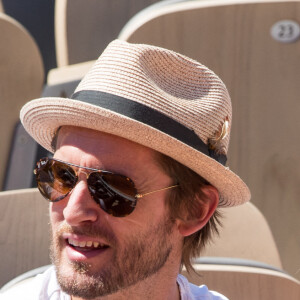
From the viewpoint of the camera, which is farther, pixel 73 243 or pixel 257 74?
pixel 257 74

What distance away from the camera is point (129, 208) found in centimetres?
128

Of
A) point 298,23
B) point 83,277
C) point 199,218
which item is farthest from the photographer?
point 298,23

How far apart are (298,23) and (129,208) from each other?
1.08m

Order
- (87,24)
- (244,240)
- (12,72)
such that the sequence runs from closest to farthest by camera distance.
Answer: (244,240) → (12,72) → (87,24)

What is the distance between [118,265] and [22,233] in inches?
19.1

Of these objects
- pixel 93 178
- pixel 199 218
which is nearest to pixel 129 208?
pixel 93 178

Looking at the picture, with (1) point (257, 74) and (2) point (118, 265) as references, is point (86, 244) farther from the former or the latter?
(1) point (257, 74)

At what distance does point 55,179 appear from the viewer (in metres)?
Answer: 1.30

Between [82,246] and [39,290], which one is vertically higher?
[82,246]

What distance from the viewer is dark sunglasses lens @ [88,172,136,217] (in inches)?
49.1

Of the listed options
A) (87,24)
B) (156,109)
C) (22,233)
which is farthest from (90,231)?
(87,24)

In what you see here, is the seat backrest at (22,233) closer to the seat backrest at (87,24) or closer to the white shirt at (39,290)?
the white shirt at (39,290)

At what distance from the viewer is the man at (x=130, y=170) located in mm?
1254

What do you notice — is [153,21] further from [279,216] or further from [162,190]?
[162,190]
